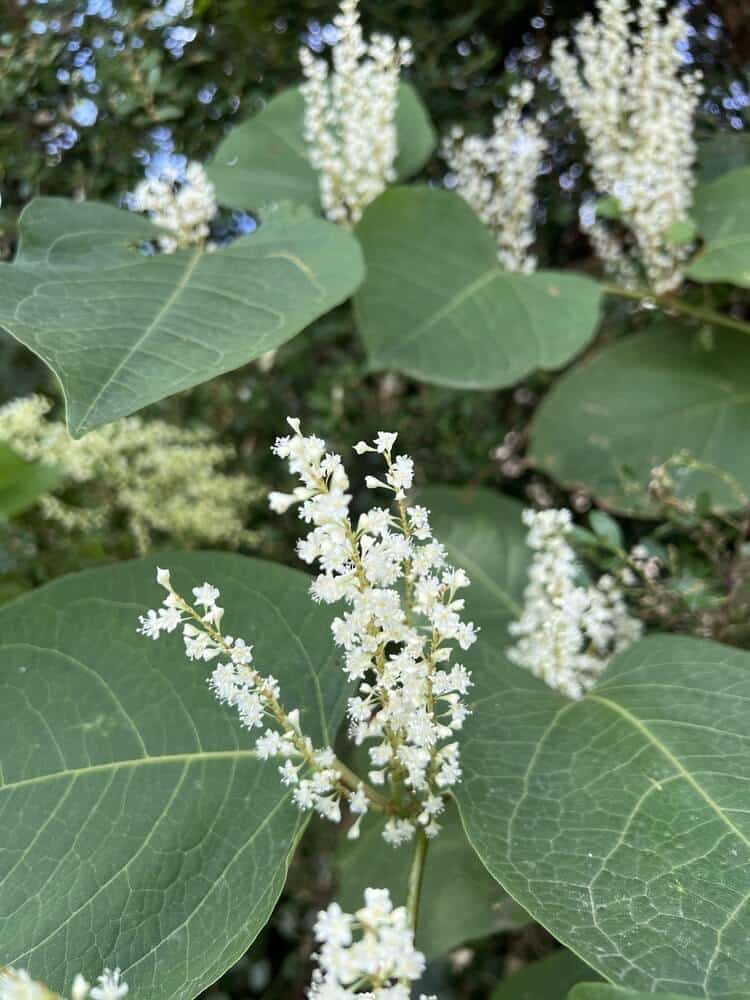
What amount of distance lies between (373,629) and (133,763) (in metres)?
0.27

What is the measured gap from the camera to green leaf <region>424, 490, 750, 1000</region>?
54 cm

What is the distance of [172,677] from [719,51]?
125 centimetres

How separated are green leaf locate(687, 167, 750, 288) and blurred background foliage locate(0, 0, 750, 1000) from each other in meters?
0.12

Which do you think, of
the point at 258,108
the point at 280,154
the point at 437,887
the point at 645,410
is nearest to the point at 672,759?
the point at 437,887

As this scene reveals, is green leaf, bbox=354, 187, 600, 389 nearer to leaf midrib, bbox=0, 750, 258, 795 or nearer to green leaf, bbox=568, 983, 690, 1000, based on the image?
leaf midrib, bbox=0, 750, 258, 795

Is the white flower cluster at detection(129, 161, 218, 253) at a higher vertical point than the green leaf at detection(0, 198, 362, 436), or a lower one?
lower

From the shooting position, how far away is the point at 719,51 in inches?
56.3

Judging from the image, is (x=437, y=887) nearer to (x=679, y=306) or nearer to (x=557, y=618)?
(x=557, y=618)

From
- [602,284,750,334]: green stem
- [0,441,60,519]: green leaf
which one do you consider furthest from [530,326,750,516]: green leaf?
[0,441,60,519]: green leaf

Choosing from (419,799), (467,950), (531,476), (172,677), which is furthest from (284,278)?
(467,950)

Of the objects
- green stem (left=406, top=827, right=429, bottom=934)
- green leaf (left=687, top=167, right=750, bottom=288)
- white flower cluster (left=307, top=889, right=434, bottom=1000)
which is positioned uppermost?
white flower cluster (left=307, top=889, right=434, bottom=1000)

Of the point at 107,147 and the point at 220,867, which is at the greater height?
the point at 107,147

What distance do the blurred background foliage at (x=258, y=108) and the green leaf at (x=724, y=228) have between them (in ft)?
0.41

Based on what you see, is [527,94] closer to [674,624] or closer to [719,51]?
[719,51]
